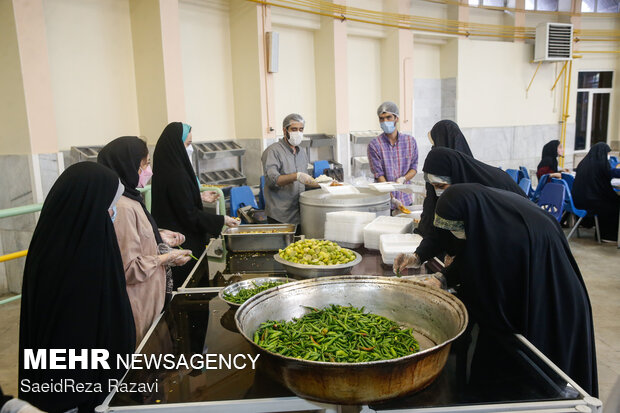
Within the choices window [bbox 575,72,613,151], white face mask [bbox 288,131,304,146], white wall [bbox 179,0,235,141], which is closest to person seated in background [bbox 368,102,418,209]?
white face mask [bbox 288,131,304,146]

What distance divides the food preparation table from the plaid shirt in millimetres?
2573

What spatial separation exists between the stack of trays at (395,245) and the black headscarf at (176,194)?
3.71ft

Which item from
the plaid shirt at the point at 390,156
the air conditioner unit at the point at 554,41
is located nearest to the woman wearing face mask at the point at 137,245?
the plaid shirt at the point at 390,156

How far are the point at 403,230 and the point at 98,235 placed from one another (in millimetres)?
1681

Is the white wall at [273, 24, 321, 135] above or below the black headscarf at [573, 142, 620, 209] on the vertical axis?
above

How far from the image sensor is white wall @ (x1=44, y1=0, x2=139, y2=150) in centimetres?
492

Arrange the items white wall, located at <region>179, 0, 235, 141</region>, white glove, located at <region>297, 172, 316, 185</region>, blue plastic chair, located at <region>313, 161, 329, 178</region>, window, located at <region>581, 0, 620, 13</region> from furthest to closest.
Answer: window, located at <region>581, 0, 620, 13</region>, blue plastic chair, located at <region>313, 161, 329, 178</region>, white wall, located at <region>179, 0, 235, 141</region>, white glove, located at <region>297, 172, 316, 185</region>

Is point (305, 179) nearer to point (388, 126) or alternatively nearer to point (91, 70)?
point (388, 126)

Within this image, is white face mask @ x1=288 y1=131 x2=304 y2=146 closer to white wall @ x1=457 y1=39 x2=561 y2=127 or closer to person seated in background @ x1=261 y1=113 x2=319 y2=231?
person seated in background @ x1=261 y1=113 x2=319 y2=231

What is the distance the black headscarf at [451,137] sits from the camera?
3.25 m

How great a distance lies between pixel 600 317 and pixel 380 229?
2.64 m

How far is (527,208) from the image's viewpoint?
1.78m

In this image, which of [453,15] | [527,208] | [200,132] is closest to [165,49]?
[200,132]

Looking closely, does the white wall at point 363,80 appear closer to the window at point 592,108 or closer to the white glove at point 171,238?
the window at point 592,108
